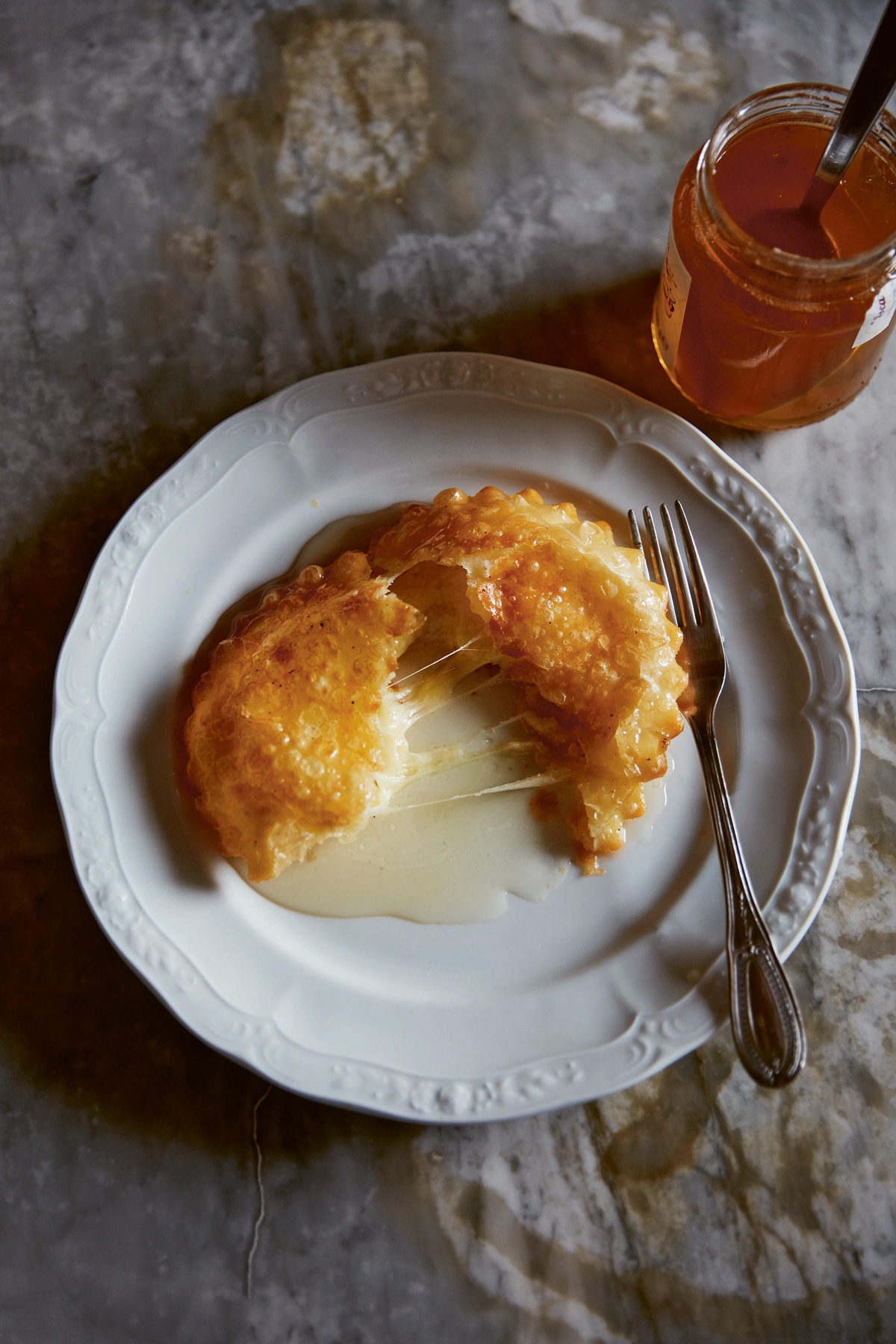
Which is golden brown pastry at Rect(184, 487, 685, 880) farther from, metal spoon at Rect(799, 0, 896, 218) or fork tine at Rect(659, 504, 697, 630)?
metal spoon at Rect(799, 0, 896, 218)

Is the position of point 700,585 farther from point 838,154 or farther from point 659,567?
point 838,154

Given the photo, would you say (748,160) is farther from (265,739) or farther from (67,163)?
(67,163)

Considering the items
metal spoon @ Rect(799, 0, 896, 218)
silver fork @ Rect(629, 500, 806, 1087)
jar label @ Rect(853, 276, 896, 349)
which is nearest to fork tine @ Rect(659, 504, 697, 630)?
silver fork @ Rect(629, 500, 806, 1087)

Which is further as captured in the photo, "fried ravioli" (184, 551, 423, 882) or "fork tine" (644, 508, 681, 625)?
"fork tine" (644, 508, 681, 625)

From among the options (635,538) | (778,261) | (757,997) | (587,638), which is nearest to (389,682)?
(587,638)

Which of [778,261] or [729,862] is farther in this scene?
[729,862]

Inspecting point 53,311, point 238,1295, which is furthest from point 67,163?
point 238,1295

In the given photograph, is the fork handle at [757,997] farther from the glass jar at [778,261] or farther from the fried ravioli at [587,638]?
the glass jar at [778,261]

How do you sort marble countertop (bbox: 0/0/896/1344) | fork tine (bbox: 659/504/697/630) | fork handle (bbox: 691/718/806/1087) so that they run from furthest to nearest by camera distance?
fork tine (bbox: 659/504/697/630), marble countertop (bbox: 0/0/896/1344), fork handle (bbox: 691/718/806/1087)
